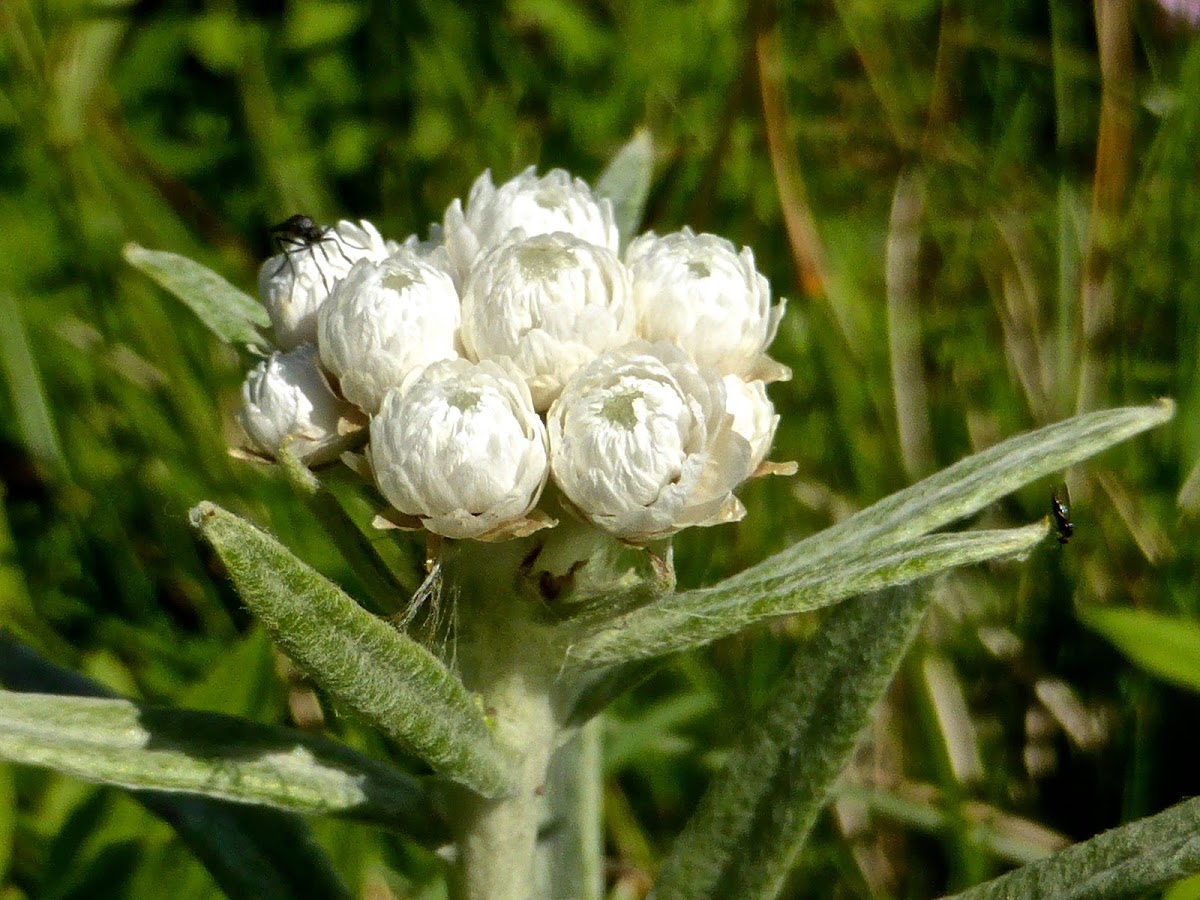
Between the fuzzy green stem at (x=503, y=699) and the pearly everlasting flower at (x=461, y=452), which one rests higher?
the pearly everlasting flower at (x=461, y=452)

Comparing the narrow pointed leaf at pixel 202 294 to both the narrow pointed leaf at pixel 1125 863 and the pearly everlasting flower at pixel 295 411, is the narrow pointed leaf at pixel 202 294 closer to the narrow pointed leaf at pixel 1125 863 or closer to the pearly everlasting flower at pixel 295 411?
the pearly everlasting flower at pixel 295 411

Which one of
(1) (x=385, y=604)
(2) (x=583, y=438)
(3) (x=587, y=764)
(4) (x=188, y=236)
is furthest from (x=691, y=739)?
(4) (x=188, y=236)

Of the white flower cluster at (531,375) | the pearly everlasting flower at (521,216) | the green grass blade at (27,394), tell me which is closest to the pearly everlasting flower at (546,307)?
the white flower cluster at (531,375)

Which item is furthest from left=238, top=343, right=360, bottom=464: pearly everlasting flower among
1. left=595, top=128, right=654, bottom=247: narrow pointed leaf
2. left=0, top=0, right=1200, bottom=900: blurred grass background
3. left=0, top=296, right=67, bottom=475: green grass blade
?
left=0, top=296, right=67, bottom=475: green grass blade

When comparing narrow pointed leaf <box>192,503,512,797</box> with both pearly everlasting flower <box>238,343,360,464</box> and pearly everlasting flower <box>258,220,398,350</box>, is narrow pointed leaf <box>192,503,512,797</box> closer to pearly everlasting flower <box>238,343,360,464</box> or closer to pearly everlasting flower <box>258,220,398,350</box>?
pearly everlasting flower <box>238,343,360,464</box>

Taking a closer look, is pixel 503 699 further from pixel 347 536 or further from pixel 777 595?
pixel 777 595
